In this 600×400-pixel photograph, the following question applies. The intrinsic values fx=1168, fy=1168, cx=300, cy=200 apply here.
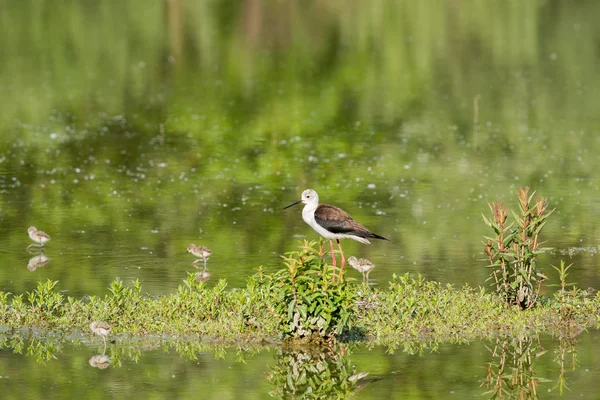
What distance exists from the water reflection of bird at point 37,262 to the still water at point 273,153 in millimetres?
81

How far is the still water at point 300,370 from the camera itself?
420 inches

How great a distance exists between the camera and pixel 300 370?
11289 millimetres

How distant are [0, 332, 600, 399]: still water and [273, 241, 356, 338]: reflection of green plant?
0.29 meters

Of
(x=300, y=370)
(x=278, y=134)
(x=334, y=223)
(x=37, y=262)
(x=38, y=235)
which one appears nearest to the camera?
(x=300, y=370)

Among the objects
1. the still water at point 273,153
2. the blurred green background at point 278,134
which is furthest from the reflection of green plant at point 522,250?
the blurred green background at point 278,134

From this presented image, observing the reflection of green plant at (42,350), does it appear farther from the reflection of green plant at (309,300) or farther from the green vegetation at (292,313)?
the reflection of green plant at (309,300)

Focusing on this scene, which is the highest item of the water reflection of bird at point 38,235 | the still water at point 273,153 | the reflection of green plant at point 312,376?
the still water at point 273,153

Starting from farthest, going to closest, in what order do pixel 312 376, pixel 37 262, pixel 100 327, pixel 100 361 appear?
pixel 37 262, pixel 100 327, pixel 100 361, pixel 312 376

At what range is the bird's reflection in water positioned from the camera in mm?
11384

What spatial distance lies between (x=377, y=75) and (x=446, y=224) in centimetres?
1806

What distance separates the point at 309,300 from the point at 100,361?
2147mm

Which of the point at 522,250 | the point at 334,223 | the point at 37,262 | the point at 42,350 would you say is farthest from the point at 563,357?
the point at 37,262

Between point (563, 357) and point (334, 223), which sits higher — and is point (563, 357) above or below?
below

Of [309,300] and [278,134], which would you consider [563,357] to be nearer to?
[309,300]
